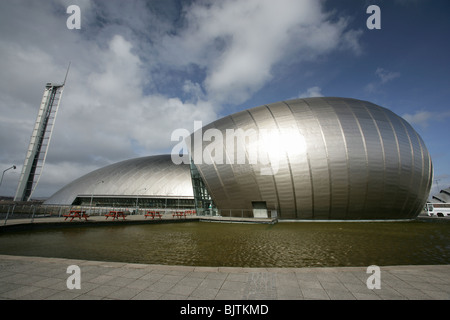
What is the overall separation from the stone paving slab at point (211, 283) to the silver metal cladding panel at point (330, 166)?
1812 cm

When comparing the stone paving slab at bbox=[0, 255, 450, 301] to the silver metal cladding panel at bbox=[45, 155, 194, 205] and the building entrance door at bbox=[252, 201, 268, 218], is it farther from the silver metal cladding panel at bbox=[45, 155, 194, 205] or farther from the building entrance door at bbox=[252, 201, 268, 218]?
the silver metal cladding panel at bbox=[45, 155, 194, 205]

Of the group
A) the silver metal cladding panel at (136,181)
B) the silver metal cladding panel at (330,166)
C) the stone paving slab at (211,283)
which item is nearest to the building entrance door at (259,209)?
the silver metal cladding panel at (330,166)

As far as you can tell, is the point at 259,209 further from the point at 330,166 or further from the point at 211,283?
the point at 211,283

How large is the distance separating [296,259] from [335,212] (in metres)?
18.7

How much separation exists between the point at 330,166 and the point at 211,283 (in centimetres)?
2217

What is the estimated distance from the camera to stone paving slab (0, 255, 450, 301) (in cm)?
412

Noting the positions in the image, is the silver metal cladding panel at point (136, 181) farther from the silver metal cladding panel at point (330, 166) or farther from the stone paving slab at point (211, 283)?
the stone paving slab at point (211, 283)

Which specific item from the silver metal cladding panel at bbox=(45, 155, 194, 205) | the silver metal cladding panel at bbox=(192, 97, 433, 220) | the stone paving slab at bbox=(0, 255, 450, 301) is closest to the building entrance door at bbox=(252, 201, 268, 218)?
the silver metal cladding panel at bbox=(192, 97, 433, 220)

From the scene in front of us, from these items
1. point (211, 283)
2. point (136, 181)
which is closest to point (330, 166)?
point (211, 283)

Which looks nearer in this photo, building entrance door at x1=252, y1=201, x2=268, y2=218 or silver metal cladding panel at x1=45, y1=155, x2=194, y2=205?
building entrance door at x1=252, y1=201, x2=268, y2=218

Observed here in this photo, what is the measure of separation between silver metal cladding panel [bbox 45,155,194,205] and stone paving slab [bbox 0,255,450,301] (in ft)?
112

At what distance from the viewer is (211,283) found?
15.6 feet
